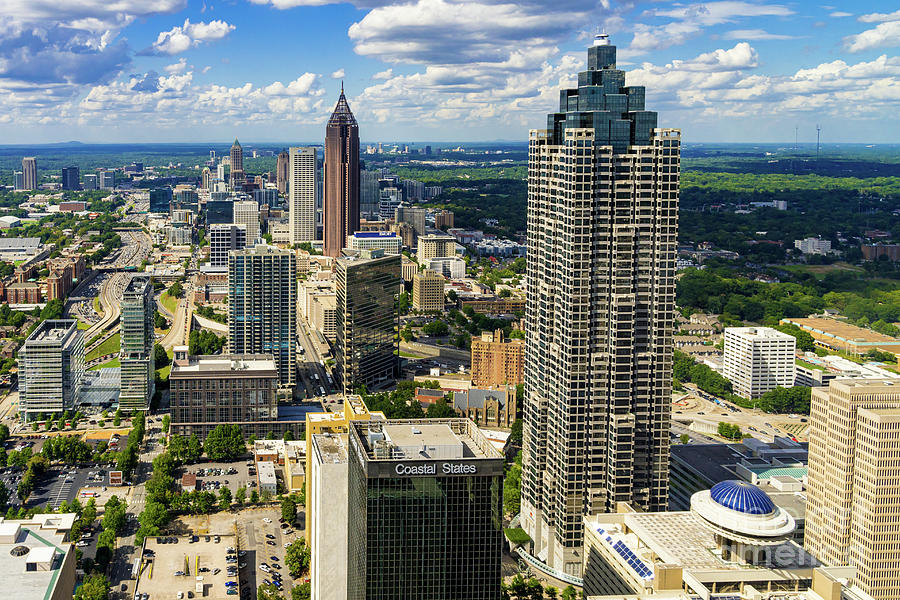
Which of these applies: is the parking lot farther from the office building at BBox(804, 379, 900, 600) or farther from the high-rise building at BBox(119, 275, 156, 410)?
the high-rise building at BBox(119, 275, 156, 410)

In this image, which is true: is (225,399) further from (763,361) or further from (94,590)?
(763,361)

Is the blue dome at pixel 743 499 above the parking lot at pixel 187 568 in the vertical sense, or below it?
above

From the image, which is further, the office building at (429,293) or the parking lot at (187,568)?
the office building at (429,293)

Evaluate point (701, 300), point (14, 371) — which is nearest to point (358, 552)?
point (14, 371)

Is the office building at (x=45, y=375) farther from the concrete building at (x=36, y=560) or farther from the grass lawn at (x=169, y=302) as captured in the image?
the grass lawn at (x=169, y=302)

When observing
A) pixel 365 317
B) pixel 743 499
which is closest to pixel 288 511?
pixel 365 317

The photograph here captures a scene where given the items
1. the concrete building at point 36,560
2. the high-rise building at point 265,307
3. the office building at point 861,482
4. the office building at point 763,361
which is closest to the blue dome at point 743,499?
the office building at point 861,482

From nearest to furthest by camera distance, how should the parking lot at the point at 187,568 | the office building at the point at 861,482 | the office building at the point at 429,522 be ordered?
the office building at the point at 429,522 < the office building at the point at 861,482 < the parking lot at the point at 187,568

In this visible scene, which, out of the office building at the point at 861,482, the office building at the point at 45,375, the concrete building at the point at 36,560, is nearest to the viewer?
the concrete building at the point at 36,560
